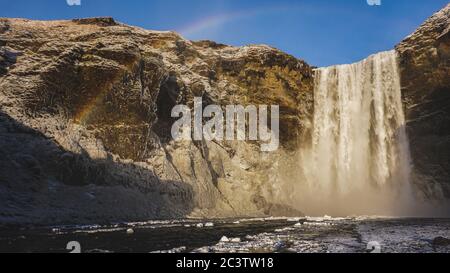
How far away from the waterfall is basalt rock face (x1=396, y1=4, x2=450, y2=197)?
1.55 meters

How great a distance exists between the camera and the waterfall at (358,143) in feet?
189

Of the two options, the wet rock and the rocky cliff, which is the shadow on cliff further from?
the wet rock

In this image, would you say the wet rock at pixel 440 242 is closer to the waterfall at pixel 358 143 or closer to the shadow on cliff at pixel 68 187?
the shadow on cliff at pixel 68 187

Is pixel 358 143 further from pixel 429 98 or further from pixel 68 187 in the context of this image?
pixel 68 187

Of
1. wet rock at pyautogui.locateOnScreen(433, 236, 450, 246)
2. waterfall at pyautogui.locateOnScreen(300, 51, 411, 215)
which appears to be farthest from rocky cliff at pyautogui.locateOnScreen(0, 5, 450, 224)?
wet rock at pyautogui.locateOnScreen(433, 236, 450, 246)

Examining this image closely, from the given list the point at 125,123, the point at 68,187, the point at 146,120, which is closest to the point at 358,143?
the point at 146,120

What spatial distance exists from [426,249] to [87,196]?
28.4 meters

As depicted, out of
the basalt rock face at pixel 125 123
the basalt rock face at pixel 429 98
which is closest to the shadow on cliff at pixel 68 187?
the basalt rock face at pixel 125 123

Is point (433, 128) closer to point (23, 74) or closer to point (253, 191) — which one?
point (253, 191)

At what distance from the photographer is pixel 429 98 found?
56312 millimetres

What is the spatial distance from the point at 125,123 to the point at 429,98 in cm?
4084

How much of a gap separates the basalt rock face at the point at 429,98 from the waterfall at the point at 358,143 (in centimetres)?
155

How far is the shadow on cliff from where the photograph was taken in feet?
106
